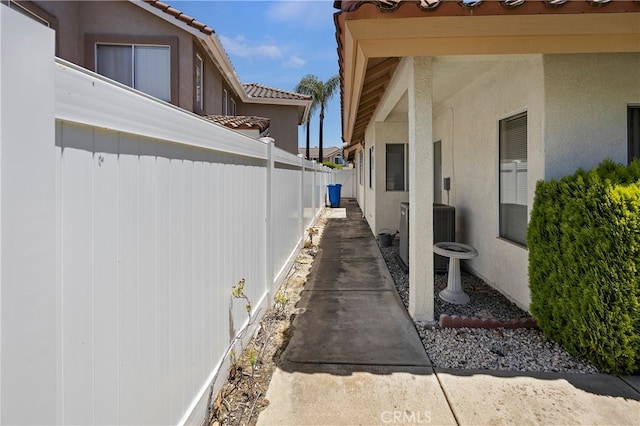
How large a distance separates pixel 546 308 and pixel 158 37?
11.4 meters

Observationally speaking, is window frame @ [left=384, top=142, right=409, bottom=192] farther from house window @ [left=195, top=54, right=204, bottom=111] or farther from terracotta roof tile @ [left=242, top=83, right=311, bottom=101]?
terracotta roof tile @ [left=242, top=83, right=311, bottom=101]

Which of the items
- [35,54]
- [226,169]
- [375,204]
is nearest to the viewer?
[35,54]

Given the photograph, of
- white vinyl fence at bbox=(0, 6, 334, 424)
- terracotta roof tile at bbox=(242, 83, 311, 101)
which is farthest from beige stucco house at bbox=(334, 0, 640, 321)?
terracotta roof tile at bbox=(242, 83, 311, 101)

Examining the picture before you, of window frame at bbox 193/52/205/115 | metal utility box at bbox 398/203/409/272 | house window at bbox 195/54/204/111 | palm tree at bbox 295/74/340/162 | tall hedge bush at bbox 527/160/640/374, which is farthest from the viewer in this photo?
palm tree at bbox 295/74/340/162

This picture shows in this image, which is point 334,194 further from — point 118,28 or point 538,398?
point 538,398

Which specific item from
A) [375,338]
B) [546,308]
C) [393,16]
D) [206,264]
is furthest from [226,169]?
[546,308]

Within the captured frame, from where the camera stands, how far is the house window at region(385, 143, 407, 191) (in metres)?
10.1

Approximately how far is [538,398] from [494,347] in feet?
2.76

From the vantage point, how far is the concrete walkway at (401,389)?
9.25 ft

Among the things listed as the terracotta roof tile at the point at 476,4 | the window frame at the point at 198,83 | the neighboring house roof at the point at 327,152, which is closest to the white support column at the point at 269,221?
the terracotta roof tile at the point at 476,4

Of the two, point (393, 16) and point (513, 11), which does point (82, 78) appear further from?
point (513, 11)

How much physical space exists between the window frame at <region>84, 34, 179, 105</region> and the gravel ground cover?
30.6 feet

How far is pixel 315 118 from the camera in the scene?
1596 inches

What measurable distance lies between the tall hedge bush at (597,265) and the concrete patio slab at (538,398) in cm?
33
